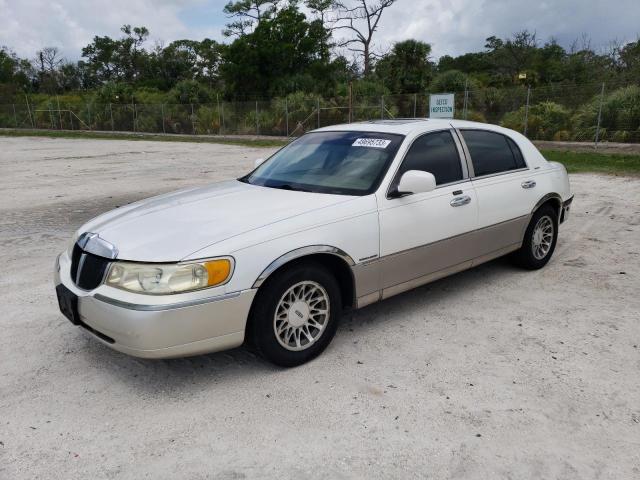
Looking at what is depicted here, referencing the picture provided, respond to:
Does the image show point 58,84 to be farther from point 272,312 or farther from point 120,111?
point 272,312

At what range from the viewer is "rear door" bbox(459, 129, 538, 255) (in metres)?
4.75

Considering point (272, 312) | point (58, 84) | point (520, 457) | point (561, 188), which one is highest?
point (58, 84)

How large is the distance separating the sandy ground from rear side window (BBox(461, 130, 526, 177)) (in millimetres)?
1087

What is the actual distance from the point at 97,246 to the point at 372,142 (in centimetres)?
220

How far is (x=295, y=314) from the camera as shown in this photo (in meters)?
3.54

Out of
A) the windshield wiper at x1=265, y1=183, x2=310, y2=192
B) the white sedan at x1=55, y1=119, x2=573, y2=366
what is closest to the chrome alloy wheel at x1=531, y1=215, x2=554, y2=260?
the white sedan at x1=55, y1=119, x2=573, y2=366

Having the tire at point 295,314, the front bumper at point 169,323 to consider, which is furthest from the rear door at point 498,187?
the front bumper at point 169,323

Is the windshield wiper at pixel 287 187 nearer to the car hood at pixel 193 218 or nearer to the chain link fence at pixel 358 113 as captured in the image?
the car hood at pixel 193 218

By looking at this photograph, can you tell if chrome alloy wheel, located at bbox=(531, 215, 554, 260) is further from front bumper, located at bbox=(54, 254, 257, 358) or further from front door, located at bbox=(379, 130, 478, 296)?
front bumper, located at bbox=(54, 254, 257, 358)

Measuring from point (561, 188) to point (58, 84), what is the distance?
8402 centimetres

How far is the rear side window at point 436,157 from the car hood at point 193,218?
2.39 feet

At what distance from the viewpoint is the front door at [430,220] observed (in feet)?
13.1

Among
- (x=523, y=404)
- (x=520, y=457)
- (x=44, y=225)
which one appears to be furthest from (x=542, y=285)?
(x=44, y=225)

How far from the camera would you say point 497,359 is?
3707 millimetres
